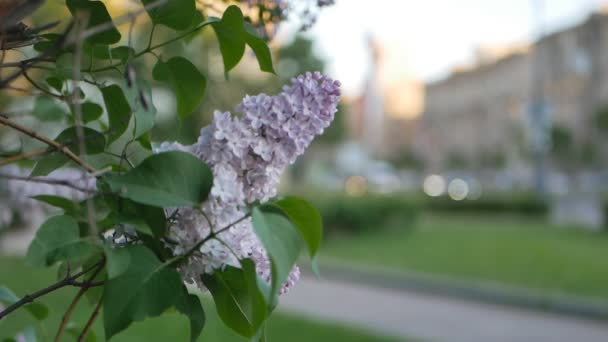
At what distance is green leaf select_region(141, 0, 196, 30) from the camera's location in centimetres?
85

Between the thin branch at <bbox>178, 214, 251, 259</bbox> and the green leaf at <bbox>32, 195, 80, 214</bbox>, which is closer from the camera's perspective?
the thin branch at <bbox>178, 214, 251, 259</bbox>

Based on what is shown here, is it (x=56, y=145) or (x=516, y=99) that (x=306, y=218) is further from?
(x=516, y=99)

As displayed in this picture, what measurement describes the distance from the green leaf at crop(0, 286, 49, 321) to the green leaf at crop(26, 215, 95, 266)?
0.39 metres

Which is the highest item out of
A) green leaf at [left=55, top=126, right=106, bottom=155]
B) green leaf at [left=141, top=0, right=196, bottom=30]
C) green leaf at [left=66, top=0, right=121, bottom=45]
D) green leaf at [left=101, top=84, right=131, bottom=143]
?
green leaf at [left=141, top=0, right=196, bottom=30]

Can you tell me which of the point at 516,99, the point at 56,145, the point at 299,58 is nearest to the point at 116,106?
the point at 56,145

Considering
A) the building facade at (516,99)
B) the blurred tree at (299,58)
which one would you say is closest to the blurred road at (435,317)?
the building facade at (516,99)

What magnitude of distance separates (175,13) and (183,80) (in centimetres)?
10

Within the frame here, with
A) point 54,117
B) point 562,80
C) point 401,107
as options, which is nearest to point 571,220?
point 54,117

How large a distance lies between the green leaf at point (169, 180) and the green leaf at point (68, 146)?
173 mm

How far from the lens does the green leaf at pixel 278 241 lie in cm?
61

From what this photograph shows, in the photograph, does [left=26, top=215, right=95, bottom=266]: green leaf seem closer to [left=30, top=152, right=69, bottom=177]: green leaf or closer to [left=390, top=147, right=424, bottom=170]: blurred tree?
[left=30, top=152, right=69, bottom=177]: green leaf

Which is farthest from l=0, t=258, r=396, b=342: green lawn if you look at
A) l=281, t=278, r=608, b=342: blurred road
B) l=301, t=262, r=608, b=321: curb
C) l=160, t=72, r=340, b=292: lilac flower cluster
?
l=160, t=72, r=340, b=292: lilac flower cluster

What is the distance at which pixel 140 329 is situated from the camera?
14.7 ft

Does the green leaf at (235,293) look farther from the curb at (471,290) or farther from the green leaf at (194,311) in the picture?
the curb at (471,290)
